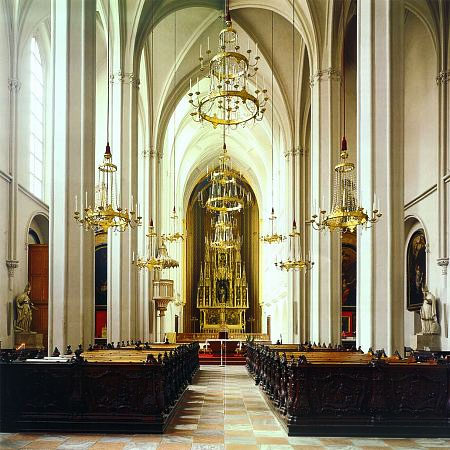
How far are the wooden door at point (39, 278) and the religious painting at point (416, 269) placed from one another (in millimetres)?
11835

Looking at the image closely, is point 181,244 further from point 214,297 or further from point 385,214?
point 385,214

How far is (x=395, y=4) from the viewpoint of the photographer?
13109 mm

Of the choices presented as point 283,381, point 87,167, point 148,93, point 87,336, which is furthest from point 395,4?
point 148,93

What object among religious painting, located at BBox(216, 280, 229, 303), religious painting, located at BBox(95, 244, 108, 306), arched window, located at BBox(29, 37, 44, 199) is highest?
arched window, located at BBox(29, 37, 44, 199)

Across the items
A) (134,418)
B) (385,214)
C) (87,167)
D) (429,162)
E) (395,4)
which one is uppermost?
(395,4)

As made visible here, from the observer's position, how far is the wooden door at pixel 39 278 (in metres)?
20.6

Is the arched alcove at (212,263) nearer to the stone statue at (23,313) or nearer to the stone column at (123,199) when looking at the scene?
the stone column at (123,199)

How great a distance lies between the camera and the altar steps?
2603cm

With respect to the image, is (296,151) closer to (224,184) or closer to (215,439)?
(224,184)

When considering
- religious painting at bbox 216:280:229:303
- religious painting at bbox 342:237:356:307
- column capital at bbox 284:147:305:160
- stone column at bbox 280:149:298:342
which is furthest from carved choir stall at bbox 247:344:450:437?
religious painting at bbox 216:280:229:303

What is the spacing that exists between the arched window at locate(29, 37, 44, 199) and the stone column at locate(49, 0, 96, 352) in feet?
27.2

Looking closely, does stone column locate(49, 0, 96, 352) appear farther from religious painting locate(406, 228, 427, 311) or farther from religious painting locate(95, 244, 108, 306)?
religious painting locate(95, 244, 108, 306)

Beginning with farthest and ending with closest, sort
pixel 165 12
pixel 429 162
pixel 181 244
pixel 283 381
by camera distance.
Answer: pixel 181 244 → pixel 165 12 → pixel 429 162 → pixel 283 381

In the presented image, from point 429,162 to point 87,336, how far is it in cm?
1259
